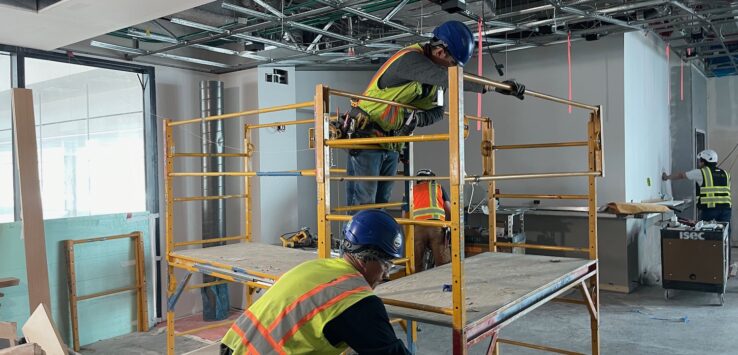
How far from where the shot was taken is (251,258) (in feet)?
13.5

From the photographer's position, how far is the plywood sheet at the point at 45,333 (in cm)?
310

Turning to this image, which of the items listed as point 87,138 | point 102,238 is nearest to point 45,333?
point 102,238

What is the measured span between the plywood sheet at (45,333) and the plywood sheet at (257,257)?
1145 mm

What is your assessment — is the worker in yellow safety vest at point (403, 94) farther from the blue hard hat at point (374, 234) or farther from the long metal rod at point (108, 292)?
the long metal rod at point (108, 292)

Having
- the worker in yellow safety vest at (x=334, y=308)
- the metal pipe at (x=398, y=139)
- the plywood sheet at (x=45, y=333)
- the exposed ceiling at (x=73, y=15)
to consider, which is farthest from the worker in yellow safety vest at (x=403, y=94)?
the plywood sheet at (x=45, y=333)

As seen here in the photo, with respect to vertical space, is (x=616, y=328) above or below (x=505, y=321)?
below

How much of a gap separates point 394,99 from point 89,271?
4307 mm

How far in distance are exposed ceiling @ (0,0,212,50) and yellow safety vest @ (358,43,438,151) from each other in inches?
51.4

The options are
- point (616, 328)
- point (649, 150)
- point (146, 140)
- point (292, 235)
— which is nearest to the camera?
point (616, 328)

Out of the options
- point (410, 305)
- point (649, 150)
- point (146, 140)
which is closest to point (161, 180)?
point (146, 140)

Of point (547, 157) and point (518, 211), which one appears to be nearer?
point (518, 211)

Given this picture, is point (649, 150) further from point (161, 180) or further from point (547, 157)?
point (161, 180)

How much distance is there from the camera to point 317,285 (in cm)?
200

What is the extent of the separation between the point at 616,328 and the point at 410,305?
3.95 metres
